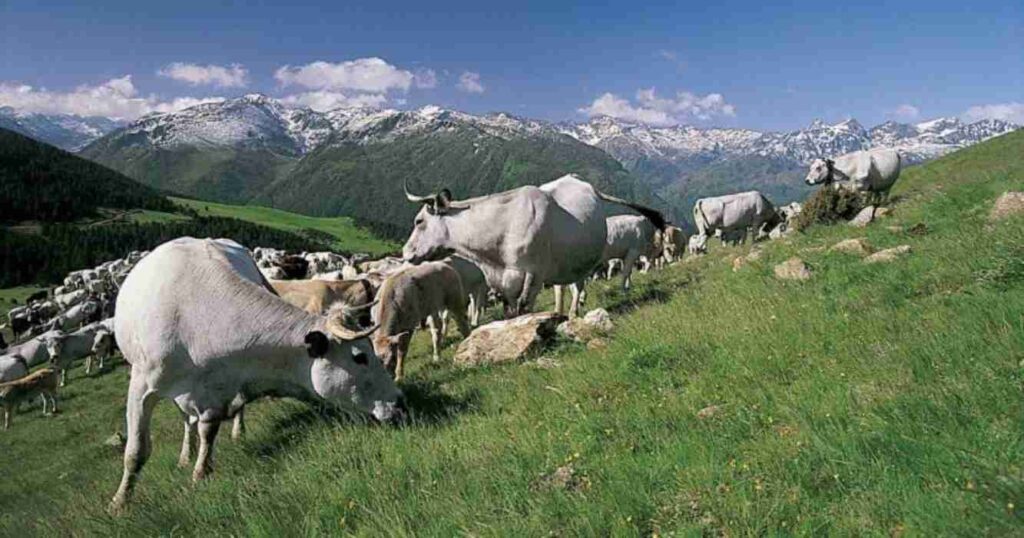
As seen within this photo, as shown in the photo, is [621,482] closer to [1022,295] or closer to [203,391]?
[1022,295]

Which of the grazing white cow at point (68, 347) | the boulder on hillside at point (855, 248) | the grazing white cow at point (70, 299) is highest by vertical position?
the boulder on hillside at point (855, 248)

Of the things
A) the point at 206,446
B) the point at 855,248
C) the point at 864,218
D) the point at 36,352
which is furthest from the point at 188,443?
the point at 36,352

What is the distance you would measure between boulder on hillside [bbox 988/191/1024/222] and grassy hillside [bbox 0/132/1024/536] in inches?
40.5

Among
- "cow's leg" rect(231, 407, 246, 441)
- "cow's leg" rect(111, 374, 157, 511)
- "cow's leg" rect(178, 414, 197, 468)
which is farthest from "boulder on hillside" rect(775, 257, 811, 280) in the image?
"cow's leg" rect(111, 374, 157, 511)

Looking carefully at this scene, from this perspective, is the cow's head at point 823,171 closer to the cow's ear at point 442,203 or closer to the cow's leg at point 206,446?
the cow's ear at point 442,203

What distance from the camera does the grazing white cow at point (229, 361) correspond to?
7.37 meters

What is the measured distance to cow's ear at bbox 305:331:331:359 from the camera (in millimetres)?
7262

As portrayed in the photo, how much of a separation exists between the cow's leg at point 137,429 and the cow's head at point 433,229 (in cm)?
620

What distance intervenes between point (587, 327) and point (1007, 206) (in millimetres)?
7717

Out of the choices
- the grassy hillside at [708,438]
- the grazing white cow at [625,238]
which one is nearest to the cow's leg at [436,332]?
the grassy hillside at [708,438]

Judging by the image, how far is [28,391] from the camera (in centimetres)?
2931

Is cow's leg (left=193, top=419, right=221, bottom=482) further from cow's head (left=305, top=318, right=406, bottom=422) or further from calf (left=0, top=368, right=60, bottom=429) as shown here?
calf (left=0, top=368, right=60, bottom=429)

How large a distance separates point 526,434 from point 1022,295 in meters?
4.81

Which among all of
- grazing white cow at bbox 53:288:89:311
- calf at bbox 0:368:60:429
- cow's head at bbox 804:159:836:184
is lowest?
grazing white cow at bbox 53:288:89:311
